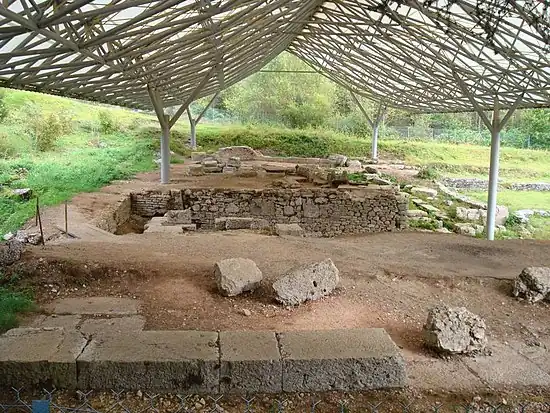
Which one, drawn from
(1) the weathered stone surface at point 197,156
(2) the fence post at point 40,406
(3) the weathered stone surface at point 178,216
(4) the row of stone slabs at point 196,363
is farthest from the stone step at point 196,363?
(1) the weathered stone surface at point 197,156

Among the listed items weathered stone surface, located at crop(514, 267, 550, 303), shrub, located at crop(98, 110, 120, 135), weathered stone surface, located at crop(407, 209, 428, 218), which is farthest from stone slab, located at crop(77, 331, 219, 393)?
shrub, located at crop(98, 110, 120, 135)

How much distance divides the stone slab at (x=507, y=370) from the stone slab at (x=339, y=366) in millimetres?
1108

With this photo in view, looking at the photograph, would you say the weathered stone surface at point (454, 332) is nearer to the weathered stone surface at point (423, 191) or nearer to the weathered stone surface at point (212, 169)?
the weathered stone surface at point (212, 169)

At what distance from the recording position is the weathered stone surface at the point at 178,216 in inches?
656

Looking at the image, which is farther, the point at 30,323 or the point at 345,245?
the point at 345,245

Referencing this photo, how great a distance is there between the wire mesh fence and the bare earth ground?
0.40 meters

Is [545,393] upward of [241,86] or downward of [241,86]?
downward

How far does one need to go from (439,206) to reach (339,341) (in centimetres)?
1866

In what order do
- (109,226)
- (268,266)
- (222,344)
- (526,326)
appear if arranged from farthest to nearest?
1. (109,226)
2. (268,266)
3. (526,326)
4. (222,344)

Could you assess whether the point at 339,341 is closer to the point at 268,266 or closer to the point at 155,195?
the point at 268,266

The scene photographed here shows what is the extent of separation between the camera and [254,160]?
30703 mm

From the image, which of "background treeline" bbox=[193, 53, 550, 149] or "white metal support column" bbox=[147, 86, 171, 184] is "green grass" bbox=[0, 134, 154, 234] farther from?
"background treeline" bbox=[193, 53, 550, 149]

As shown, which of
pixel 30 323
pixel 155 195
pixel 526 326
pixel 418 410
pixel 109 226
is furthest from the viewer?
pixel 155 195

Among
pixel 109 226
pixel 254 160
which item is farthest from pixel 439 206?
pixel 109 226
